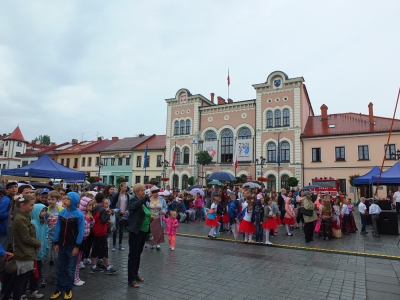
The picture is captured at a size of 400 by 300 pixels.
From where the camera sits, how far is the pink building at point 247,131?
34.3m

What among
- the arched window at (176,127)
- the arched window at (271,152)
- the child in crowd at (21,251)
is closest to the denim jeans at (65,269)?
the child in crowd at (21,251)

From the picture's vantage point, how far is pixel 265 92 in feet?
120

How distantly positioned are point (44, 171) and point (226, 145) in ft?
88.8

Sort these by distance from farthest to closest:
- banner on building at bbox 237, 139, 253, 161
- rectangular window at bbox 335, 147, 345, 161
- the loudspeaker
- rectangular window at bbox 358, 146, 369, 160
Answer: banner on building at bbox 237, 139, 253, 161 < rectangular window at bbox 335, 147, 345, 161 < rectangular window at bbox 358, 146, 369, 160 < the loudspeaker

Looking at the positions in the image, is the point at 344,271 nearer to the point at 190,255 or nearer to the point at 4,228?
the point at 190,255

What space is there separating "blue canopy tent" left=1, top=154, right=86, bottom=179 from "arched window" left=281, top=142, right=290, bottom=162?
25.0m

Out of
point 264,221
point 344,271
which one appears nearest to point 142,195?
point 344,271

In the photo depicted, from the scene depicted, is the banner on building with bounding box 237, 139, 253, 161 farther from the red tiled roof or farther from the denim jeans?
the denim jeans

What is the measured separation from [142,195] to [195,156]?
3433 cm

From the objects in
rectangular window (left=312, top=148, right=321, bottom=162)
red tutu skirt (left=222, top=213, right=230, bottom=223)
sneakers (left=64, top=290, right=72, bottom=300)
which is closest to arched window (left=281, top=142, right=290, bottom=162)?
rectangular window (left=312, top=148, right=321, bottom=162)

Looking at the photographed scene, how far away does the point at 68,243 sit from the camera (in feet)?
16.4

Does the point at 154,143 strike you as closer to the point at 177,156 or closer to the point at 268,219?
the point at 177,156

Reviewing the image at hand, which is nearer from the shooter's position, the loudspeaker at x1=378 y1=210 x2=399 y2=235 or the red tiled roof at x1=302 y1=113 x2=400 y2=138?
the loudspeaker at x1=378 y1=210 x2=399 y2=235

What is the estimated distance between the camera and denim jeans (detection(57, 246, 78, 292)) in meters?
4.97
